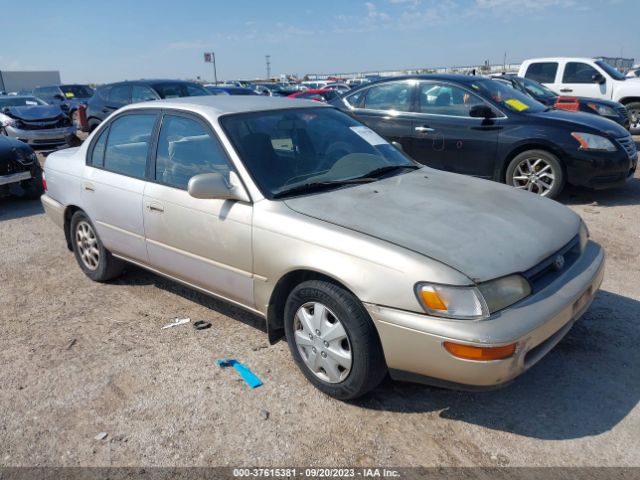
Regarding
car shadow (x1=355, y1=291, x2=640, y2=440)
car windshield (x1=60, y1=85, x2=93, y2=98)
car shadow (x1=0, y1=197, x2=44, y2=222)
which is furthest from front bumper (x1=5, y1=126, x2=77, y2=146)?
car shadow (x1=355, y1=291, x2=640, y2=440)

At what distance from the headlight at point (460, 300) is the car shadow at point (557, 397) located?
0.72 metres

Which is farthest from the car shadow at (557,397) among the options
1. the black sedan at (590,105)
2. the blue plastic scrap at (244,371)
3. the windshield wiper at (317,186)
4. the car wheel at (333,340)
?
the black sedan at (590,105)

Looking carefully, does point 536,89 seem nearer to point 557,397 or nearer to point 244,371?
point 557,397

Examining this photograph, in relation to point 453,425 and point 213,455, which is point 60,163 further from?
point 453,425

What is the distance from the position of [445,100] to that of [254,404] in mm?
5536

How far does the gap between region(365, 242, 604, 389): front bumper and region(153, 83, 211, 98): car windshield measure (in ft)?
31.6

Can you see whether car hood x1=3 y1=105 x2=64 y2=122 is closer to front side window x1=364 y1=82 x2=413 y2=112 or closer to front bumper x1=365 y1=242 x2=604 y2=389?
front side window x1=364 y1=82 x2=413 y2=112

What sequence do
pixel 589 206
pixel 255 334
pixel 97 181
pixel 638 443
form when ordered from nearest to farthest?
pixel 638 443, pixel 255 334, pixel 97 181, pixel 589 206

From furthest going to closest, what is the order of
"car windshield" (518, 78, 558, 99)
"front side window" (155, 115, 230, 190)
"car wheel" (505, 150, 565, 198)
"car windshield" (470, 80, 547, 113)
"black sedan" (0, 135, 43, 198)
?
"car windshield" (518, 78, 558, 99)
"black sedan" (0, 135, 43, 198)
"car windshield" (470, 80, 547, 113)
"car wheel" (505, 150, 565, 198)
"front side window" (155, 115, 230, 190)

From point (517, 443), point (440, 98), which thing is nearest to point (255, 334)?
point (517, 443)

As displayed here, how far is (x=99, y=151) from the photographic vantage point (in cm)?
447

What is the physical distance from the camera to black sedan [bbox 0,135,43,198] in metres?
7.73

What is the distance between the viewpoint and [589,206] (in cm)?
670

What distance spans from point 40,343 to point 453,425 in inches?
114
